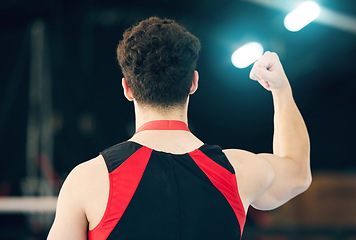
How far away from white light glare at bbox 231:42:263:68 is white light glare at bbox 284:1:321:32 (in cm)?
41

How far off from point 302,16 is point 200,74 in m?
5.27

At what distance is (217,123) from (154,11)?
272cm

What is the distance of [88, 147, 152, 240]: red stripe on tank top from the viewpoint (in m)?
1.12

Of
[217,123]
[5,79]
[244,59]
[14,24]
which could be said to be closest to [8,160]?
[5,79]

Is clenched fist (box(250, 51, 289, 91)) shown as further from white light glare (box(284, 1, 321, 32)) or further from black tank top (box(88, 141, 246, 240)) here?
white light glare (box(284, 1, 321, 32))

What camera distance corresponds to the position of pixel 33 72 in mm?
5551

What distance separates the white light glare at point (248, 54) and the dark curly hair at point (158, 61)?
1.35 feet

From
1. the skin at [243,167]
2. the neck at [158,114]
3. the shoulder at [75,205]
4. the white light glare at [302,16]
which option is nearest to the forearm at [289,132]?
the skin at [243,167]

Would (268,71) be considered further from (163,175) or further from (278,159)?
(163,175)

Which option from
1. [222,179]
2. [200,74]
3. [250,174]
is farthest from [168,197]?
[200,74]

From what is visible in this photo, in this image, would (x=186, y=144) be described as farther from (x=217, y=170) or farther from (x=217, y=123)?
(x=217, y=123)

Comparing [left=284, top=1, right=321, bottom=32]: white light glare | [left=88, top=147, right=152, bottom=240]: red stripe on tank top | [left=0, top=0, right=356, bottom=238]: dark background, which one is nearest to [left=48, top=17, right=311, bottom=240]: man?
[left=88, top=147, right=152, bottom=240]: red stripe on tank top

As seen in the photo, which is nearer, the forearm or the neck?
the neck

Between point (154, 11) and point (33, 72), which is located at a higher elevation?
point (154, 11)
